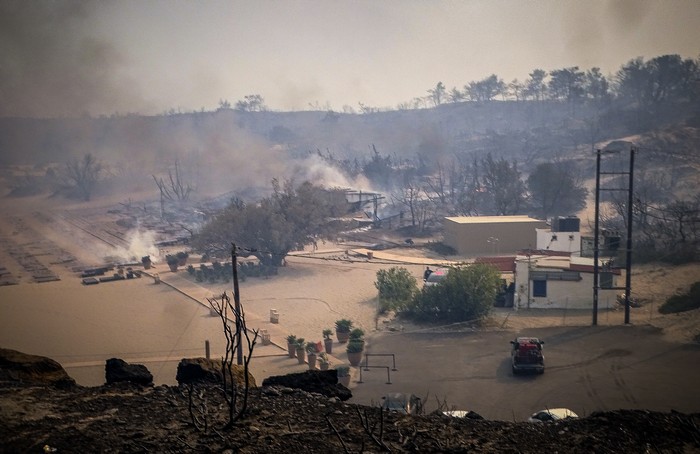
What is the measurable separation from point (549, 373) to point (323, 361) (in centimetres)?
480

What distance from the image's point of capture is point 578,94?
96.4 meters

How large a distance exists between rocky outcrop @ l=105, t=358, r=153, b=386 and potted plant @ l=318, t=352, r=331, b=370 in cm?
757

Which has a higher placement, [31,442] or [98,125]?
[98,125]

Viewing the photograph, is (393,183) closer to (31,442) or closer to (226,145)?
(226,145)

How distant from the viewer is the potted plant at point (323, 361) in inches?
617

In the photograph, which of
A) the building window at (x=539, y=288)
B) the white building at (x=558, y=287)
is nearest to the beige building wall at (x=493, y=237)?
the white building at (x=558, y=287)

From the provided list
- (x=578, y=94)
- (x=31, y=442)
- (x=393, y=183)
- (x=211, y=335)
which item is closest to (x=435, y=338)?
(x=211, y=335)

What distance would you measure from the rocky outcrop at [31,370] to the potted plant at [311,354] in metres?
7.87

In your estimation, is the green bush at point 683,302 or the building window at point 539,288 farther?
the building window at point 539,288

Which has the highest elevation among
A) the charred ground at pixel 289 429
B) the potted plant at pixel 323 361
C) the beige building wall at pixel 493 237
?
the beige building wall at pixel 493 237

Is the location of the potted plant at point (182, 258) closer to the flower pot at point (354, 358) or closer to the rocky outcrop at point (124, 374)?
the flower pot at point (354, 358)

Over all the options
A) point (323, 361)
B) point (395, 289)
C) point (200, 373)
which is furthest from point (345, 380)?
point (395, 289)

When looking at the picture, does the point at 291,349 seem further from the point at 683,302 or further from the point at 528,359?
the point at 683,302

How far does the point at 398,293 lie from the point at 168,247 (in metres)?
17.2
